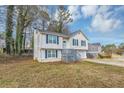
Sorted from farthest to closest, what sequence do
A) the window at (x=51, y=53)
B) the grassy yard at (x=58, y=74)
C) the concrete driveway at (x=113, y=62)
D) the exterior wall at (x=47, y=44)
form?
the exterior wall at (x=47, y=44)
the window at (x=51, y=53)
the concrete driveway at (x=113, y=62)
the grassy yard at (x=58, y=74)

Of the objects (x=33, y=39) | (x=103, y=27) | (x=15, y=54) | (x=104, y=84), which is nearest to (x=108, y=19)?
(x=103, y=27)

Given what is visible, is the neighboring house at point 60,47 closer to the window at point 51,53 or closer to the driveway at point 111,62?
the window at point 51,53

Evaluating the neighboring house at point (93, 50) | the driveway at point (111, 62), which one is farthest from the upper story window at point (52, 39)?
the driveway at point (111, 62)

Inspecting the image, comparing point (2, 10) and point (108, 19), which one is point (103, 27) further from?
point (2, 10)

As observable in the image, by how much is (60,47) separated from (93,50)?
1.05 meters

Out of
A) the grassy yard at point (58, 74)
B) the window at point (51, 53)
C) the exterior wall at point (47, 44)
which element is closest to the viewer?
the grassy yard at point (58, 74)

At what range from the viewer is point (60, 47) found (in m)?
6.96

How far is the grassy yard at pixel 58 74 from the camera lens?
570 centimetres

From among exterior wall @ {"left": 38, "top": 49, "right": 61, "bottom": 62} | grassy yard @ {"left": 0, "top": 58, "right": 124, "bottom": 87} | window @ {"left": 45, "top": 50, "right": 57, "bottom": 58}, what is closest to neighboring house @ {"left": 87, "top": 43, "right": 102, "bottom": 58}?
grassy yard @ {"left": 0, "top": 58, "right": 124, "bottom": 87}

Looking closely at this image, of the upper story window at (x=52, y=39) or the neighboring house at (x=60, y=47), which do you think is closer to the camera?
the neighboring house at (x=60, y=47)

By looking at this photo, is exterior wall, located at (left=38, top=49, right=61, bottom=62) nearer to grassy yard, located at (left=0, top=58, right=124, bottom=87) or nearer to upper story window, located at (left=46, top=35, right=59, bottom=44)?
grassy yard, located at (left=0, top=58, right=124, bottom=87)

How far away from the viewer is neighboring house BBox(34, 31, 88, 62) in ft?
22.3

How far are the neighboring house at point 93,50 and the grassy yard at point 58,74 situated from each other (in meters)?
0.27
